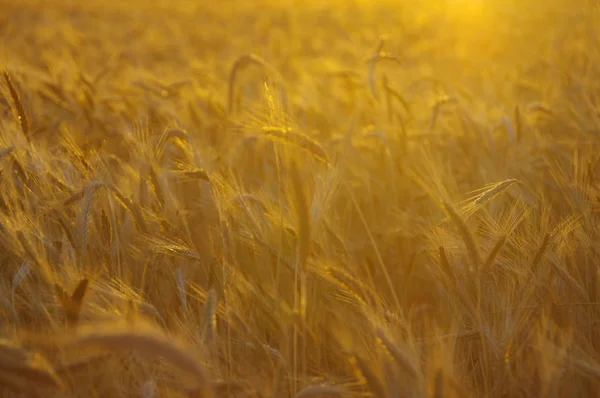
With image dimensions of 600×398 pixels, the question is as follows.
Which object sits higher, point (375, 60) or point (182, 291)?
point (375, 60)

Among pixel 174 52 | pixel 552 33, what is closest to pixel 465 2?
pixel 552 33

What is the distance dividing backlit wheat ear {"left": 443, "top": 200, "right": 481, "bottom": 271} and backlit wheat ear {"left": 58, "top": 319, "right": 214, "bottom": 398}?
640 mm

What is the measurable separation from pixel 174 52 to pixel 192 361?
23.2 feet

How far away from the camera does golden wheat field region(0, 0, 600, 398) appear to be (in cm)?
99

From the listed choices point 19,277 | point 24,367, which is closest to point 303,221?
point 24,367

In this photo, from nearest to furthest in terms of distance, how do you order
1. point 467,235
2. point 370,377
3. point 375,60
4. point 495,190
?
point 370,377, point 467,235, point 495,190, point 375,60

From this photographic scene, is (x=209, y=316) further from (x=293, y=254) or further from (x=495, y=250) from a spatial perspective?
(x=495, y=250)

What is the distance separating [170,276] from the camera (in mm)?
1449

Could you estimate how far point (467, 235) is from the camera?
116 centimetres

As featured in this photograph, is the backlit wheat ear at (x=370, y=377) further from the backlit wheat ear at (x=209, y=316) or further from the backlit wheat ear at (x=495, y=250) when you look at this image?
the backlit wheat ear at (x=495, y=250)

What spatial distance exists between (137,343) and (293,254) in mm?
641

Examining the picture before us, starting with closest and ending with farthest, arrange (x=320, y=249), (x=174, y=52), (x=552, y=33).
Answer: (x=320, y=249), (x=552, y=33), (x=174, y=52)

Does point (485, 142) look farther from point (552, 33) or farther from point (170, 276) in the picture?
point (552, 33)

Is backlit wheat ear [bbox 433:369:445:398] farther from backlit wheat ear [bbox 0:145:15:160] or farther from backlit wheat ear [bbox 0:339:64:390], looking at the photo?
backlit wheat ear [bbox 0:145:15:160]
